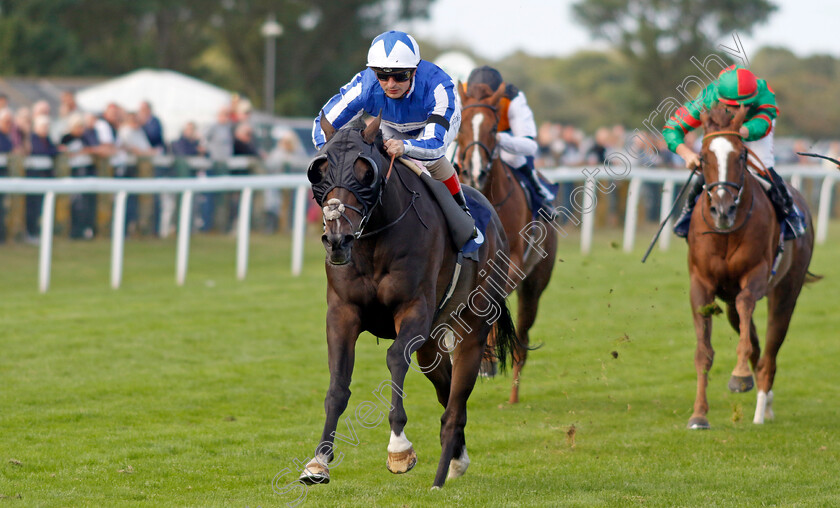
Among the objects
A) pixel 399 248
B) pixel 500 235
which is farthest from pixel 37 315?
pixel 399 248

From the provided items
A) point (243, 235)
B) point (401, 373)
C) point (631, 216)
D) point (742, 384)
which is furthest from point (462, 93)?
point (631, 216)

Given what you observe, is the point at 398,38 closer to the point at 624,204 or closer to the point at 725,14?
the point at 624,204

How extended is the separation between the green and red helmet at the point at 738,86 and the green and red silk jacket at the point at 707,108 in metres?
0.05

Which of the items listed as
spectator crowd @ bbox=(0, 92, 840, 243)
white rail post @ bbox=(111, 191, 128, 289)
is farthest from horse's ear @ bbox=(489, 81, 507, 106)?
white rail post @ bbox=(111, 191, 128, 289)

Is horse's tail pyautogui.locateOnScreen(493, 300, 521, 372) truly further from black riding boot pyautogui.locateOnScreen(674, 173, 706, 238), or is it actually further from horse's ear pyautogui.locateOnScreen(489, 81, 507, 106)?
horse's ear pyautogui.locateOnScreen(489, 81, 507, 106)

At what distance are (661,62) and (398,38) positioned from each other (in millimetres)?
41680

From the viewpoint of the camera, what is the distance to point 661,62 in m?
45.0

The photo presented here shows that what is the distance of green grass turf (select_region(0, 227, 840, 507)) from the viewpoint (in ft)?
16.9

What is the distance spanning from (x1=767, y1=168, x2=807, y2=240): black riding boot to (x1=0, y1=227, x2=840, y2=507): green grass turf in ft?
3.85

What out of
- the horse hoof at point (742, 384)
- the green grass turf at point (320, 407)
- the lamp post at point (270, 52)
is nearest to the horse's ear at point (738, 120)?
the horse hoof at point (742, 384)

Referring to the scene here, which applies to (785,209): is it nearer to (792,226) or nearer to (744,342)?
(792,226)

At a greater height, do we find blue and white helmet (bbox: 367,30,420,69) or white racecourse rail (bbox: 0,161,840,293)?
blue and white helmet (bbox: 367,30,420,69)

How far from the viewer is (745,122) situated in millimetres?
7121

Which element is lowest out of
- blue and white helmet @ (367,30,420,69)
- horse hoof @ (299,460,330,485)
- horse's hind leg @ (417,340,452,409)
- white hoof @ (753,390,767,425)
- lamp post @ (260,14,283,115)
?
white hoof @ (753,390,767,425)
